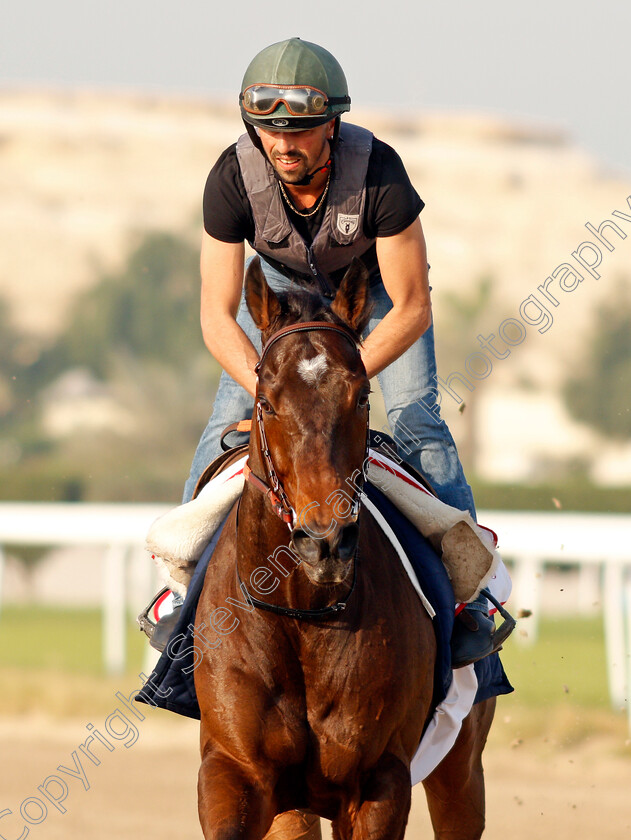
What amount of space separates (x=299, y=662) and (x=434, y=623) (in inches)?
26.6

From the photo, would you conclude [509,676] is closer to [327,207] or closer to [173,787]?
[173,787]

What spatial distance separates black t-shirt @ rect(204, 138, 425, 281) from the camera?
13.9 feet

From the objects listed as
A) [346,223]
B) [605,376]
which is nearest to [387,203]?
[346,223]

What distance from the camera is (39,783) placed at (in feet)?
25.1

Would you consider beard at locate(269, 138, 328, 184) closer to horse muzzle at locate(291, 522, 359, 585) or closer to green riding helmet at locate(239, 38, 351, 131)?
green riding helmet at locate(239, 38, 351, 131)

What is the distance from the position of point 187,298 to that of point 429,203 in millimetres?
20659

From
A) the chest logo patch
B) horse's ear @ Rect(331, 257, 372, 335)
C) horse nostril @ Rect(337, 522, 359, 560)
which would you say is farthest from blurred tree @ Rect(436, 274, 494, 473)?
horse nostril @ Rect(337, 522, 359, 560)

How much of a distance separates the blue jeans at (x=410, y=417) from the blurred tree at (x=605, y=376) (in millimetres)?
43954

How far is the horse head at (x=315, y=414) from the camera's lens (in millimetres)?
3070

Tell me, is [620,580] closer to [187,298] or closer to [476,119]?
[187,298]

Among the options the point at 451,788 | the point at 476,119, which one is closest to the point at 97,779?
the point at 451,788

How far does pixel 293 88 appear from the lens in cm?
Answer: 399

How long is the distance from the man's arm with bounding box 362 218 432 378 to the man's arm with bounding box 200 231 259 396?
46 centimetres

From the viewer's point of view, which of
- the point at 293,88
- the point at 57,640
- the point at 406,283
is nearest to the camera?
the point at 293,88
